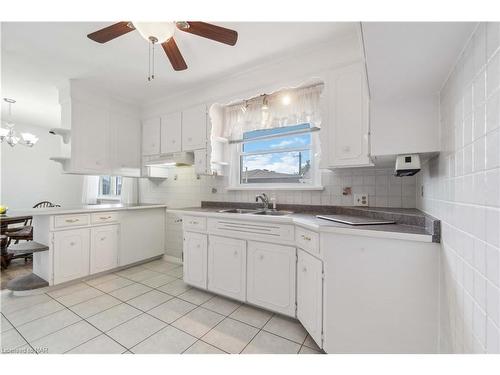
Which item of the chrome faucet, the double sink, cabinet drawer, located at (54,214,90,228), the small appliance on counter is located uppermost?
the small appliance on counter

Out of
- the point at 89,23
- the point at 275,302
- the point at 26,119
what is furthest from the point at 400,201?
the point at 26,119

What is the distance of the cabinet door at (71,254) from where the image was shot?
7.66 feet

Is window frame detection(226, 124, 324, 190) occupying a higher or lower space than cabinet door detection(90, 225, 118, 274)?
higher

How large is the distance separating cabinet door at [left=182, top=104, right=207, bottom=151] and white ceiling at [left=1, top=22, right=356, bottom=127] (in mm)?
340

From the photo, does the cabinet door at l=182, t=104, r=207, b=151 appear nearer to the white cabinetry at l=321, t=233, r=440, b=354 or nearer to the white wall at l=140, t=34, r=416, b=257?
the white wall at l=140, t=34, r=416, b=257

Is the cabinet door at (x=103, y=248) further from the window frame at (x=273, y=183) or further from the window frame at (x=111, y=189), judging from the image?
the window frame at (x=111, y=189)

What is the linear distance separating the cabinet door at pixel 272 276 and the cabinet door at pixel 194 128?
145cm

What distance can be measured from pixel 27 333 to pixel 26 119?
4176mm

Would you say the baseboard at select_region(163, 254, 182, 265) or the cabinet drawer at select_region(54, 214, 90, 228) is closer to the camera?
the cabinet drawer at select_region(54, 214, 90, 228)

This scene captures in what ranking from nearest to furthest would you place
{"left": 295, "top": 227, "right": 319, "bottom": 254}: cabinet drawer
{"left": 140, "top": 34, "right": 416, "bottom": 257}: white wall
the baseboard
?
{"left": 295, "top": 227, "right": 319, "bottom": 254}: cabinet drawer
{"left": 140, "top": 34, "right": 416, "bottom": 257}: white wall
the baseboard

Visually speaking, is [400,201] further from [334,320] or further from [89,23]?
[89,23]

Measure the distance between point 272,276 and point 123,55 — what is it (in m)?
2.56

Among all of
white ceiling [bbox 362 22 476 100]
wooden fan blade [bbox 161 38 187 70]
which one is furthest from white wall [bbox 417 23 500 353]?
wooden fan blade [bbox 161 38 187 70]

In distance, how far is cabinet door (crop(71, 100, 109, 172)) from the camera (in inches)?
104
